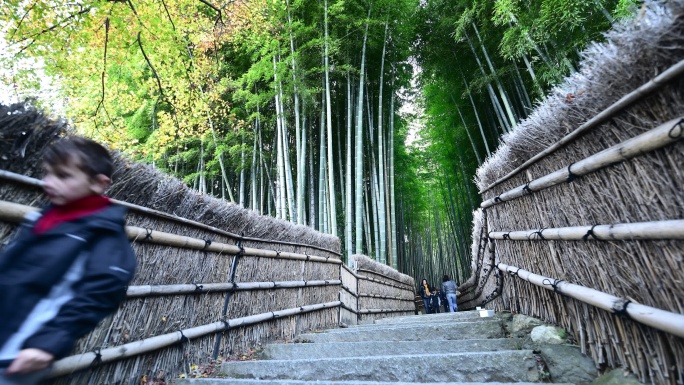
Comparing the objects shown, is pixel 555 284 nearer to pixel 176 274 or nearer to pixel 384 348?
pixel 384 348

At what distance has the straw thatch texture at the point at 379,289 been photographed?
5980mm

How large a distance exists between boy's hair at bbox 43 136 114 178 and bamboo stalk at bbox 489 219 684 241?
179cm

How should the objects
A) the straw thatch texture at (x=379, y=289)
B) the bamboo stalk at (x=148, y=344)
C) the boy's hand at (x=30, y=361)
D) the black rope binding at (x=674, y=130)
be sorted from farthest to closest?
the straw thatch texture at (x=379, y=289) → the bamboo stalk at (x=148, y=344) → the black rope binding at (x=674, y=130) → the boy's hand at (x=30, y=361)

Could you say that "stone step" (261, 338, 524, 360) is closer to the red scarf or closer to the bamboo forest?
the red scarf

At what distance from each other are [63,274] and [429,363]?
5.10ft

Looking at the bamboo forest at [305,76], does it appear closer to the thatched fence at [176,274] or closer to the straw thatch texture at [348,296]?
the straw thatch texture at [348,296]

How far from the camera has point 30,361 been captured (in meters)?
0.82

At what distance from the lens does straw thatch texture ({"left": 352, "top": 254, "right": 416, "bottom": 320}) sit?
598 centimetres

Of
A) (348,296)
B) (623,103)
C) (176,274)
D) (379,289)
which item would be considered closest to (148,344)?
(176,274)

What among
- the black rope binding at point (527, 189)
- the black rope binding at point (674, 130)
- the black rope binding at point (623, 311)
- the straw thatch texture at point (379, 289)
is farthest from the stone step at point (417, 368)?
the straw thatch texture at point (379, 289)

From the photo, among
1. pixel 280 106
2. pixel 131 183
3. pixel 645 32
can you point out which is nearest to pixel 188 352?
pixel 131 183

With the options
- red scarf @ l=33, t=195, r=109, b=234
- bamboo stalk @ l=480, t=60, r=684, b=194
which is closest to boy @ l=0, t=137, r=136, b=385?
red scarf @ l=33, t=195, r=109, b=234

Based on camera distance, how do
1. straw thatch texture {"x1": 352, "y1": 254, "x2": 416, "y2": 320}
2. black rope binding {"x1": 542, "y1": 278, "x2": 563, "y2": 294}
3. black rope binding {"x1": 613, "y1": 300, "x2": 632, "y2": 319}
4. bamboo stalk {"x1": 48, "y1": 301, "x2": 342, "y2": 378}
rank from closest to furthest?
black rope binding {"x1": 613, "y1": 300, "x2": 632, "y2": 319} < bamboo stalk {"x1": 48, "y1": 301, "x2": 342, "y2": 378} < black rope binding {"x1": 542, "y1": 278, "x2": 563, "y2": 294} < straw thatch texture {"x1": 352, "y1": 254, "x2": 416, "y2": 320}

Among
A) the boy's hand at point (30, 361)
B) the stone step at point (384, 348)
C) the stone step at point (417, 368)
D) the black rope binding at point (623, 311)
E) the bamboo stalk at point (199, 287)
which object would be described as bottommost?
the stone step at point (417, 368)
